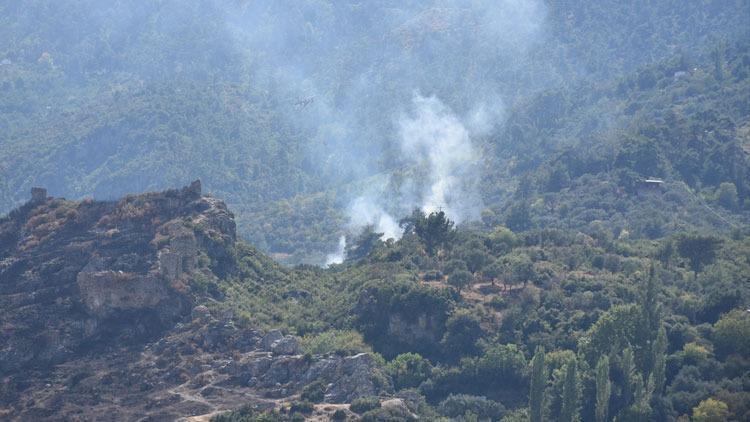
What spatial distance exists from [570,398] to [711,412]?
8108mm

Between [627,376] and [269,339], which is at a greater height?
[269,339]

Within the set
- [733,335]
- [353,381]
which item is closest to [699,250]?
[733,335]

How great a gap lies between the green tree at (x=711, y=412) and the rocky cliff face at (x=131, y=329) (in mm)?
18826

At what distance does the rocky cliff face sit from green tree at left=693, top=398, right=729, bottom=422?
18826 millimetres

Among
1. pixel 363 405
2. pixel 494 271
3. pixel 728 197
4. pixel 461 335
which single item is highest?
pixel 728 197

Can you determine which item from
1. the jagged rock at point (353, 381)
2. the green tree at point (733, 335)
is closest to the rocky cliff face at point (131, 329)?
the jagged rock at point (353, 381)

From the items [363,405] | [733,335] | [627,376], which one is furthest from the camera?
[733,335]

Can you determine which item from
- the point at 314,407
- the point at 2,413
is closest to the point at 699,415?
the point at 314,407

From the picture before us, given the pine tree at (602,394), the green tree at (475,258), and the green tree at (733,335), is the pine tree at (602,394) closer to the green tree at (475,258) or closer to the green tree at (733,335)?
the green tree at (733,335)

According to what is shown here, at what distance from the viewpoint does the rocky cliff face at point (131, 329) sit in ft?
256

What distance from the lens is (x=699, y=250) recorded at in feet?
337

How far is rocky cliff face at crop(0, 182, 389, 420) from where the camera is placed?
256 feet

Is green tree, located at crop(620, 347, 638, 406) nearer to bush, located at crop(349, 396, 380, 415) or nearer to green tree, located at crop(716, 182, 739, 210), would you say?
bush, located at crop(349, 396, 380, 415)

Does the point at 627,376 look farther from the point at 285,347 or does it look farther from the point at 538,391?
the point at 285,347
